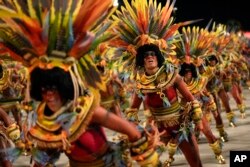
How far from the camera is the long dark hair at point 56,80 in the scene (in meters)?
3.78

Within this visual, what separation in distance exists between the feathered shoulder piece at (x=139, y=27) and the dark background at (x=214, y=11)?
29.9 m

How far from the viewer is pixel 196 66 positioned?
9.03 meters

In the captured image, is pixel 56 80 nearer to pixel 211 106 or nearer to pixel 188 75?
pixel 188 75

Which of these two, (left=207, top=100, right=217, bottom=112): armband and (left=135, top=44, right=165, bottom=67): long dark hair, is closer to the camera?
(left=135, top=44, right=165, bottom=67): long dark hair

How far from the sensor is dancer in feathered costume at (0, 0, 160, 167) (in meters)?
3.78

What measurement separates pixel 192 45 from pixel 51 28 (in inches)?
222

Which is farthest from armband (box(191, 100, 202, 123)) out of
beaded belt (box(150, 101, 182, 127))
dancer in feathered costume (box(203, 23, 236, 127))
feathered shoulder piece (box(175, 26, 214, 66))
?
dancer in feathered costume (box(203, 23, 236, 127))

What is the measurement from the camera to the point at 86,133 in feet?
13.3

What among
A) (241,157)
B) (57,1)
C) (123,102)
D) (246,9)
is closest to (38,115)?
(57,1)

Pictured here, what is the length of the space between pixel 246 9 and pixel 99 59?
34797 mm

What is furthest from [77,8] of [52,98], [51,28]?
[52,98]

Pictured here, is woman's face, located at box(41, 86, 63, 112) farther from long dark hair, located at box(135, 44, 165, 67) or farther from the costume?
the costume

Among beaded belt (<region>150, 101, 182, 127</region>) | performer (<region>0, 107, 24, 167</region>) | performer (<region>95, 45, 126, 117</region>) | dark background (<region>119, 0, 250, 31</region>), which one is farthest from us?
dark background (<region>119, 0, 250, 31</region>)

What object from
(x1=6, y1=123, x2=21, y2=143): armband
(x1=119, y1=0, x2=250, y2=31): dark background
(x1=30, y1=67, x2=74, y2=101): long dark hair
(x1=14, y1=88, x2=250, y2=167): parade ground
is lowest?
(x1=14, y1=88, x2=250, y2=167): parade ground
